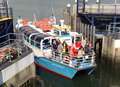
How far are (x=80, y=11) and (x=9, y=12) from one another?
817cm

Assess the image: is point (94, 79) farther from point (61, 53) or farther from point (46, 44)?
point (46, 44)

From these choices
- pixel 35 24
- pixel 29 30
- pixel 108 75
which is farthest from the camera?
pixel 35 24

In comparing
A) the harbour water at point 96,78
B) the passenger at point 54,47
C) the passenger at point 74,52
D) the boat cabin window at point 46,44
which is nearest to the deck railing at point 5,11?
the boat cabin window at point 46,44

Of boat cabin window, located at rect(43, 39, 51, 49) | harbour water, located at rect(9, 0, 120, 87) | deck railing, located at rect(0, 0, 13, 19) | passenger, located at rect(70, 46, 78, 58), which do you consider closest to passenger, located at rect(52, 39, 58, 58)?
boat cabin window, located at rect(43, 39, 51, 49)

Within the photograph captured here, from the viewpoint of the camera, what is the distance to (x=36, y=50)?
2556cm

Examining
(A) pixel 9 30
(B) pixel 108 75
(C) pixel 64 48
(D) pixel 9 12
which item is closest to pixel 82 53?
(C) pixel 64 48

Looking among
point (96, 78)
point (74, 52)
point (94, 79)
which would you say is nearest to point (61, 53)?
point (74, 52)

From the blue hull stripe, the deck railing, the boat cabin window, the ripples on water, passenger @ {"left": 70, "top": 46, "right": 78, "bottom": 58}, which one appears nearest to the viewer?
passenger @ {"left": 70, "top": 46, "right": 78, "bottom": 58}

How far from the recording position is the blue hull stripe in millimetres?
23394

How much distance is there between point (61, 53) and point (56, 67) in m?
1.33

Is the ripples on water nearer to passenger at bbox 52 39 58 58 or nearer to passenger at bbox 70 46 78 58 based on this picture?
passenger at bbox 52 39 58 58

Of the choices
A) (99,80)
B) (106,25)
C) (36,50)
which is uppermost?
(106,25)

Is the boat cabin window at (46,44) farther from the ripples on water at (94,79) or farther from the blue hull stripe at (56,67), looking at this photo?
the ripples on water at (94,79)

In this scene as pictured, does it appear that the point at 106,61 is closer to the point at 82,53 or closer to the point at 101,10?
the point at 82,53
